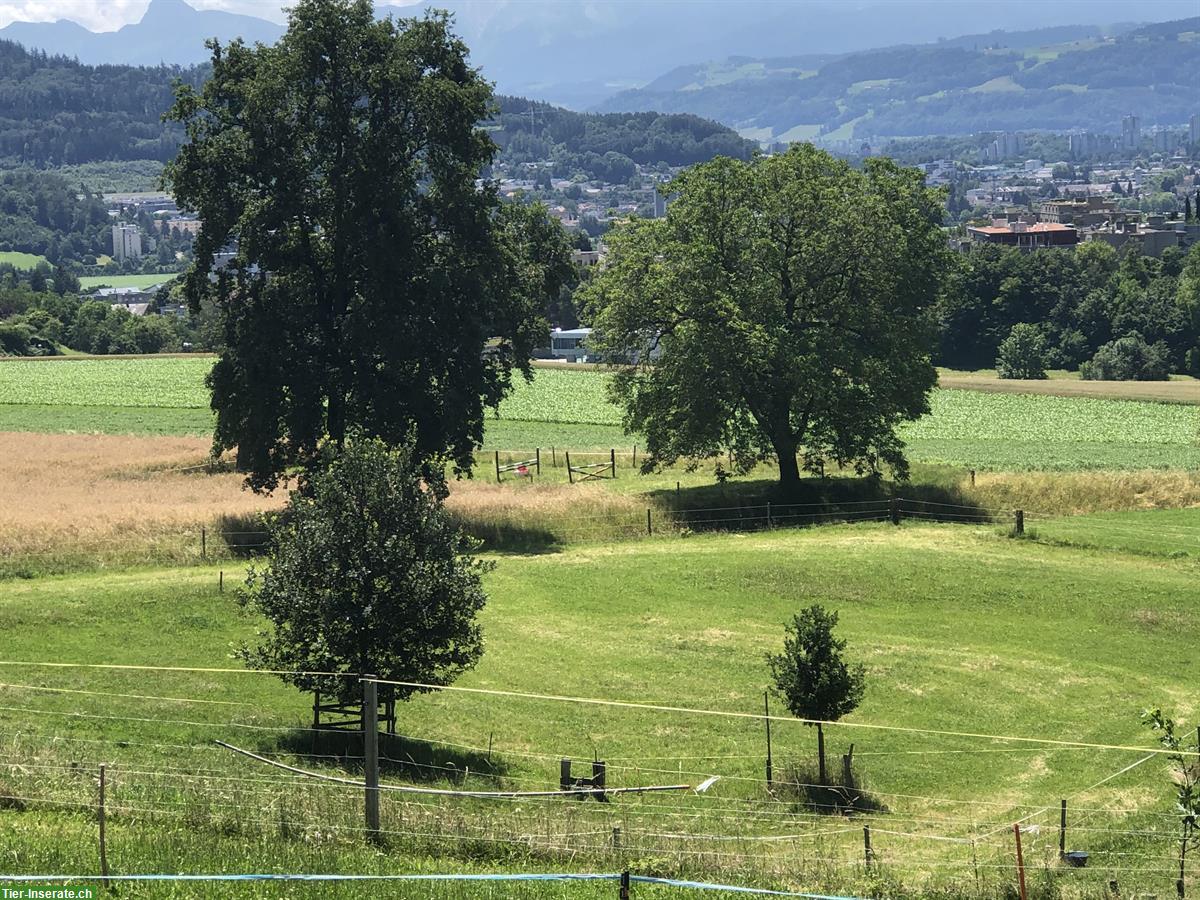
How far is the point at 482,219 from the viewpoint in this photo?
167 ft

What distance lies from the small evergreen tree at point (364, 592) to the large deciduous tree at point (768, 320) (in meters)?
27.9

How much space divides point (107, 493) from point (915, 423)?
47.7 metres

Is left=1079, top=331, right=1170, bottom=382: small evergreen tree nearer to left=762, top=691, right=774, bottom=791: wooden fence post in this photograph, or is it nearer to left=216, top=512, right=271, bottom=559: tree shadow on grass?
left=216, top=512, right=271, bottom=559: tree shadow on grass

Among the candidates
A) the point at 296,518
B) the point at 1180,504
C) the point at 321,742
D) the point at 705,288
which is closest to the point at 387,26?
the point at 705,288

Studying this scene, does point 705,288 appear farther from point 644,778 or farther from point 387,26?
point 644,778

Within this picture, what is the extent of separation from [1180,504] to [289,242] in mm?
34558

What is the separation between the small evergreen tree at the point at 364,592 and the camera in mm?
26328

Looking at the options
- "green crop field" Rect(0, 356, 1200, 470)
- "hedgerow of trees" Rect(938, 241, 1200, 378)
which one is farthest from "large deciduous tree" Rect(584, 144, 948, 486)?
"hedgerow of trees" Rect(938, 241, 1200, 378)

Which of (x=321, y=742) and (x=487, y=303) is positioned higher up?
(x=487, y=303)

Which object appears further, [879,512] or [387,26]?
[879,512]

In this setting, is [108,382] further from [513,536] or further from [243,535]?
[513,536]

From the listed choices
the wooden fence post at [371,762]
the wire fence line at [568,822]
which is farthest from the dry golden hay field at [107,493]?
the wooden fence post at [371,762]

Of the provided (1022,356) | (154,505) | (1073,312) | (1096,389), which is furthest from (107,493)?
(1073,312)

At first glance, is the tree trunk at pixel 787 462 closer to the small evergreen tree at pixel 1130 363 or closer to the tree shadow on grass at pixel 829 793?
the tree shadow on grass at pixel 829 793
